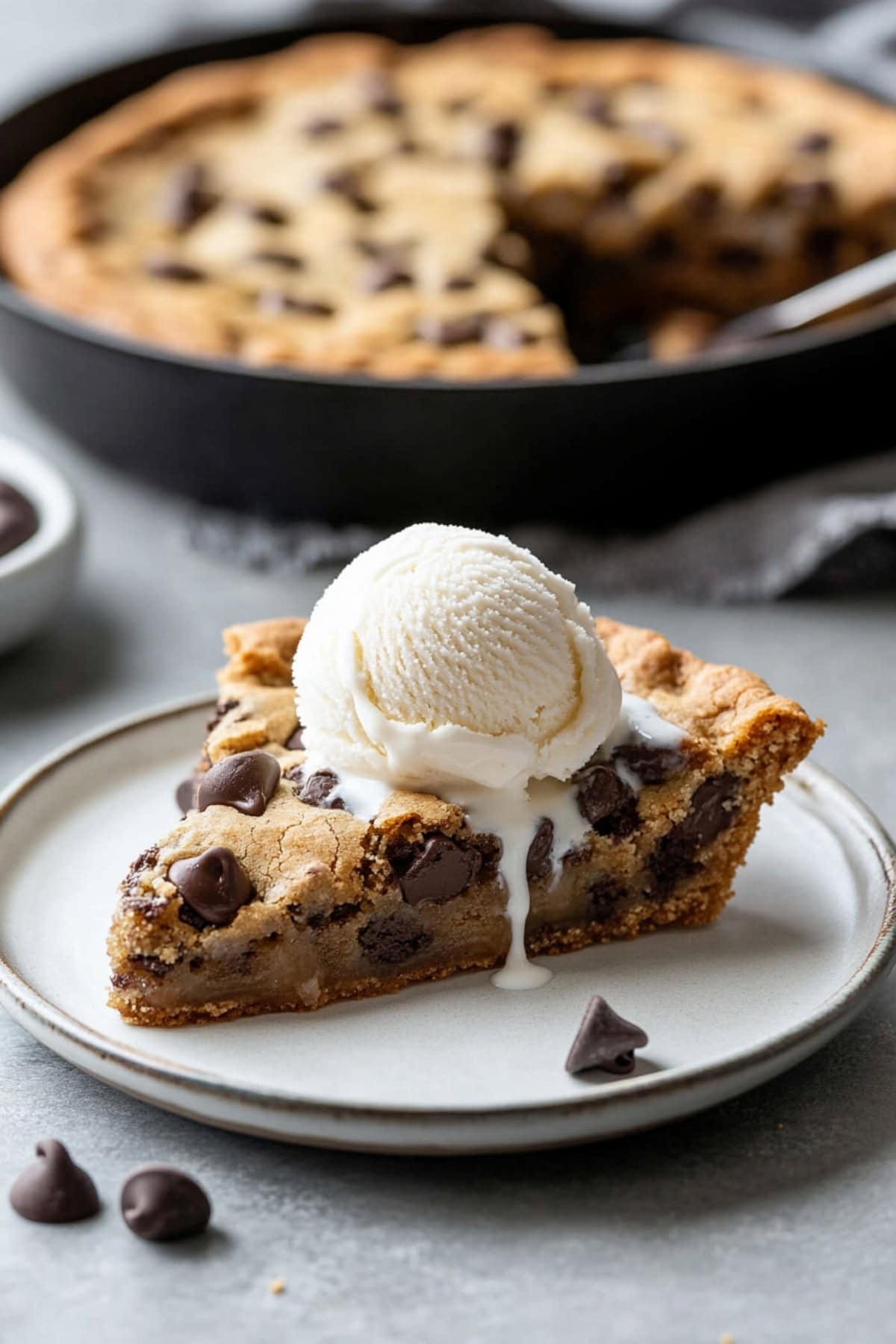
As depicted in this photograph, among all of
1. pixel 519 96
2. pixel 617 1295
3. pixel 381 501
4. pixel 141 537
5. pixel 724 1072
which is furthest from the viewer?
pixel 519 96

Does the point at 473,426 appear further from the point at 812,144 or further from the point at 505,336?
the point at 812,144

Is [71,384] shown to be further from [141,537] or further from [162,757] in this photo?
[162,757]

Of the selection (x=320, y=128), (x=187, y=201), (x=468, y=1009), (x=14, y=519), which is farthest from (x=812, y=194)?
(x=468, y=1009)

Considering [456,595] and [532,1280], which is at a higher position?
[456,595]

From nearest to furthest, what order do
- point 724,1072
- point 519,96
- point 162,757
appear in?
point 724,1072
point 162,757
point 519,96

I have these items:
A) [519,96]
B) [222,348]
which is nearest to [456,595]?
[222,348]
